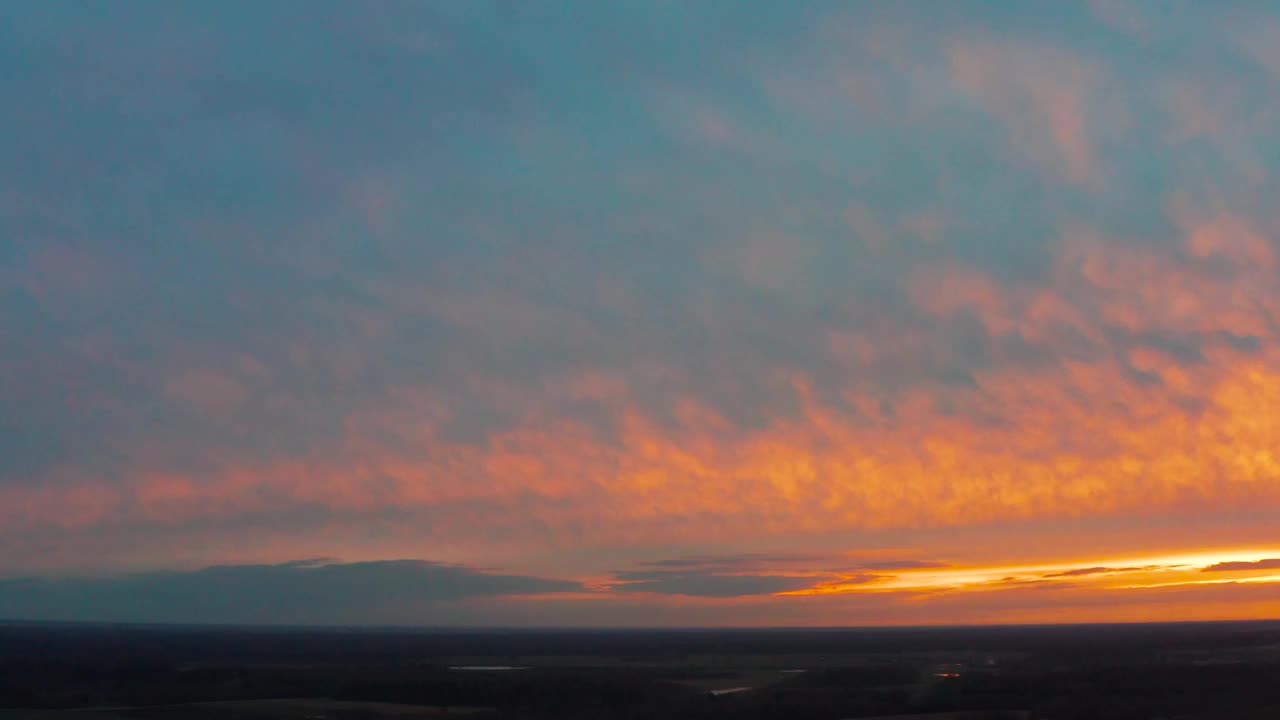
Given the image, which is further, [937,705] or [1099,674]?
[1099,674]

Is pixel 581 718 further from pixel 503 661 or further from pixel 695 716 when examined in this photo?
pixel 503 661

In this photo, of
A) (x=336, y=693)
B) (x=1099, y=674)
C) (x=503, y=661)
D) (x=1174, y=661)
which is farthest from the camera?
(x=503, y=661)

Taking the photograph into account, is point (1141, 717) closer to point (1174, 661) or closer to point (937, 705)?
point (937, 705)

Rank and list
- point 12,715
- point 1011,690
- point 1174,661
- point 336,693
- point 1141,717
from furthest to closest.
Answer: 1. point 1174,661
2. point 336,693
3. point 1011,690
4. point 12,715
5. point 1141,717

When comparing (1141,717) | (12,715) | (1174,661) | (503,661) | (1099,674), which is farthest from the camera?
(503,661)

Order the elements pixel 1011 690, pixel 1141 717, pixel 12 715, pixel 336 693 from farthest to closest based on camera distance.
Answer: pixel 336 693, pixel 1011 690, pixel 12 715, pixel 1141 717

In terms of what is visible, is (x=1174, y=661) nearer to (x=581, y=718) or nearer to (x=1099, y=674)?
(x=1099, y=674)

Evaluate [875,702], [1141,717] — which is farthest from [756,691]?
[1141,717]

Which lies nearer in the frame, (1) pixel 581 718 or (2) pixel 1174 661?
(1) pixel 581 718

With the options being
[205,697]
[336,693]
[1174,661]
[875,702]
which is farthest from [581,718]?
[1174,661]
